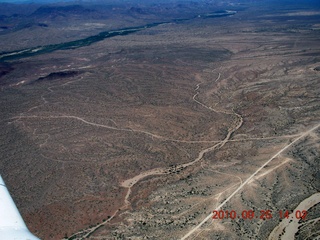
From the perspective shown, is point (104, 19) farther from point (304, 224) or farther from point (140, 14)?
point (304, 224)

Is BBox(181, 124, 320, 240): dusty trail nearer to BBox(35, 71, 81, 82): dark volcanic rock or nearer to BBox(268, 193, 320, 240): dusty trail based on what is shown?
BBox(268, 193, 320, 240): dusty trail

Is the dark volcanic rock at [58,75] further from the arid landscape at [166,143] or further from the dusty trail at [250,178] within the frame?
the dusty trail at [250,178]
